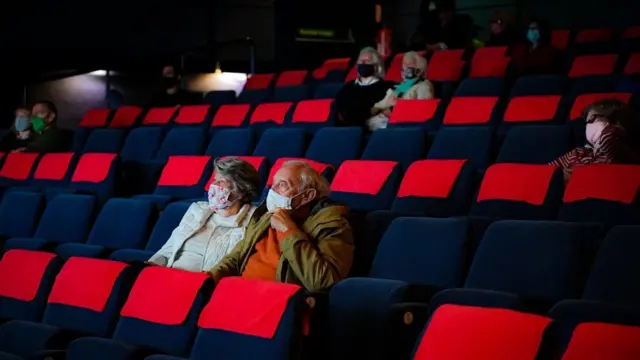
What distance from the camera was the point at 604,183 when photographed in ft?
5.46

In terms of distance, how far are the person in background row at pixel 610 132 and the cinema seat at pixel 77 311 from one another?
88cm

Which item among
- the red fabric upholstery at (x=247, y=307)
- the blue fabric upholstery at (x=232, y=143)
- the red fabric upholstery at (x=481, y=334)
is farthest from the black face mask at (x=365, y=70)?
the red fabric upholstery at (x=481, y=334)

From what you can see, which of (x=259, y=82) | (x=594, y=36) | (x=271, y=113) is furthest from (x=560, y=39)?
(x=271, y=113)

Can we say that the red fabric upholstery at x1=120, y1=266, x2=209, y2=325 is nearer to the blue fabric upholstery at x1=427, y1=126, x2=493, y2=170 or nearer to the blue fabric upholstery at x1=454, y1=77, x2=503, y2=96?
the blue fabric upholstery at x1=427, y1=126, x2=493, y2=170

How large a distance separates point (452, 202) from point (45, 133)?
185 centimetres

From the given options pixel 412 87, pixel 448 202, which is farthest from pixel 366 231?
pixel 412 87

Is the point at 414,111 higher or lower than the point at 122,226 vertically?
higher

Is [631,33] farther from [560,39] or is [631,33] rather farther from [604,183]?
[604,183]

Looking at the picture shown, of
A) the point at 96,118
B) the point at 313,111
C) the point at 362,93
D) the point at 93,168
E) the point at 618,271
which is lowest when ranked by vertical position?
the point at 96,118

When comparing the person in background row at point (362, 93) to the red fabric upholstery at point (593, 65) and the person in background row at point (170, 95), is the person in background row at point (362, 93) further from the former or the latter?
the person in background row at point (170, 95)

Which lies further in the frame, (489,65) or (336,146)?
(489,65)

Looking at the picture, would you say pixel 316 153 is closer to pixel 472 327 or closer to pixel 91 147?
pixel 91 147

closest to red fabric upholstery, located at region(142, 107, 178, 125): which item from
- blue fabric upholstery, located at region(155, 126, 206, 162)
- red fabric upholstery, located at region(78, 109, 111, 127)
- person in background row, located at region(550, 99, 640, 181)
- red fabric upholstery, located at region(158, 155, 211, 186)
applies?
red fabric upholstery, located at region(78, 109, 111, 127)

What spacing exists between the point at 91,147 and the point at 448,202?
179 cm
